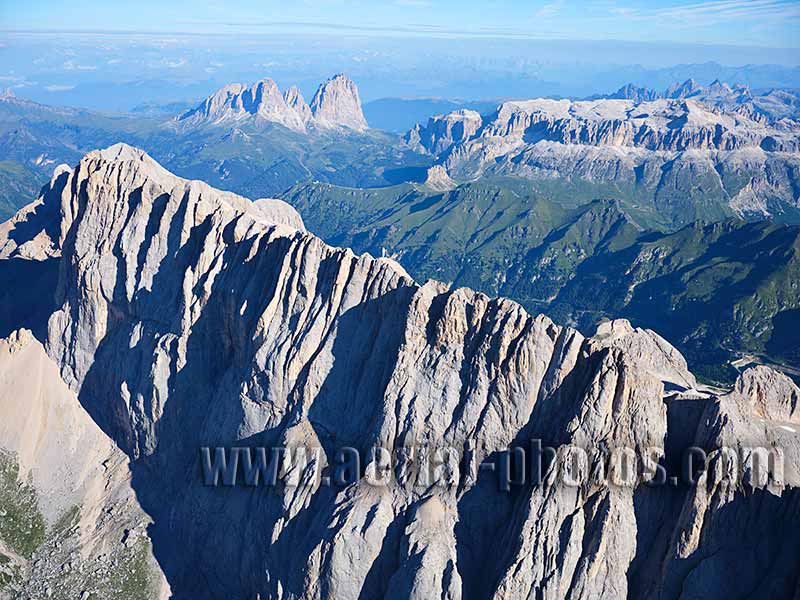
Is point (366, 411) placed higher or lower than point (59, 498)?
higher

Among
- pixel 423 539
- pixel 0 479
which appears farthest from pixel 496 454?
pixel 0 479

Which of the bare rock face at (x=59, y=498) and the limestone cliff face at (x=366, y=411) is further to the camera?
the bare rock face at (x=59, y=498)

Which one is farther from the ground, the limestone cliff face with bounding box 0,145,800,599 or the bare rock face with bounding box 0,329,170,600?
the limestone cliff face with bounding box 0,145,800,599

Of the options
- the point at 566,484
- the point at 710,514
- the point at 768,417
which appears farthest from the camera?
the point at 768,417

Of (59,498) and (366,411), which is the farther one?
(59,498)

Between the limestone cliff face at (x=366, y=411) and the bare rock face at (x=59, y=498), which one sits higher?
the limestone cliff face at (x=366, y=411)

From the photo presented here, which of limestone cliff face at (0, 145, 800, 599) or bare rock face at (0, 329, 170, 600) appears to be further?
bare rock face at (0, 329, 170, 600)

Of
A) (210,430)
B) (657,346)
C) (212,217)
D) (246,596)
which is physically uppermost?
(212,217)

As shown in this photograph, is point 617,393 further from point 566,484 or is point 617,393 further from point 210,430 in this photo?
point 210,430
